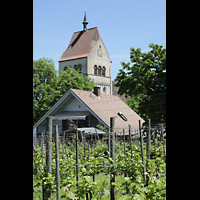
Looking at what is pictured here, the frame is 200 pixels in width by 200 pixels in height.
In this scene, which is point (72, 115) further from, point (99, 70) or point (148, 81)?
point (99, 70)

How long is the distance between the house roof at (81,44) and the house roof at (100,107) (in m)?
22.2

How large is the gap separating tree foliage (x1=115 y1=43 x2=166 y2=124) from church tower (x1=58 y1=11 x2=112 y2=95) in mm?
23837

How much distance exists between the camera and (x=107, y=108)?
20766 millimetres

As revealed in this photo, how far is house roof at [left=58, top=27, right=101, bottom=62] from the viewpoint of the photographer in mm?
45281

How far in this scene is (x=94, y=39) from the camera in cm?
4672

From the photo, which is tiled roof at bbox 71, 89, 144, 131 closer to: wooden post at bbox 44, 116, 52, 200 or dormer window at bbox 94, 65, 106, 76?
wooden post at bbox 44, 116, 52, 200

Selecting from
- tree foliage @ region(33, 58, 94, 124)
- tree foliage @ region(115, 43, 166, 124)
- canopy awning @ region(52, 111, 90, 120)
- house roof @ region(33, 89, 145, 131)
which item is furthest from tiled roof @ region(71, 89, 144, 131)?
tree foliage @ region(33, 58, 94, 124)

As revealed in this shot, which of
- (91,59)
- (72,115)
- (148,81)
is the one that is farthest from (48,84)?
(91,59)

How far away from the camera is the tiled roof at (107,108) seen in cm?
1872
